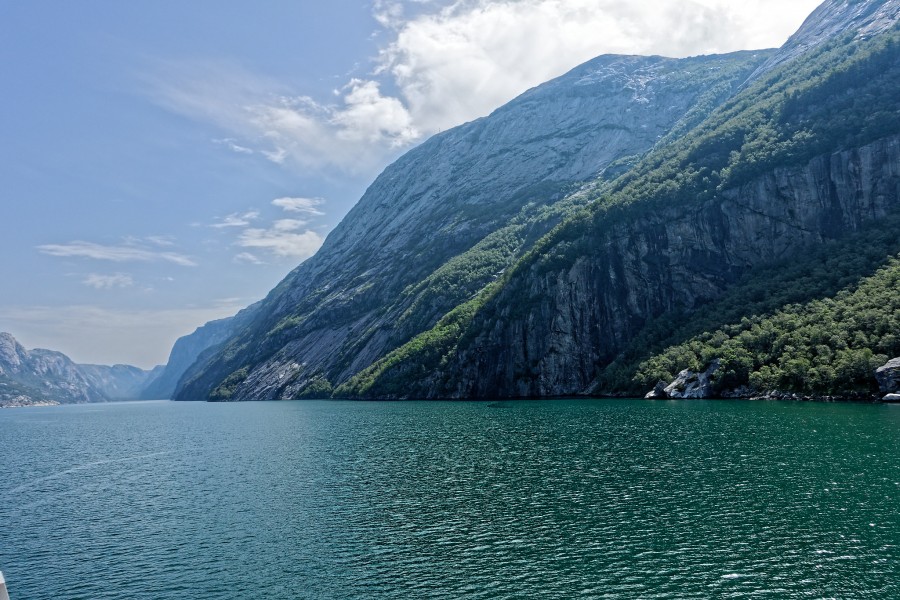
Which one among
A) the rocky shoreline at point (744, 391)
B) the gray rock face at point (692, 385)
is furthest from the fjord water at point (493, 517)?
the gray rock face at point (692, 385)

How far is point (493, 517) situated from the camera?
144 ft

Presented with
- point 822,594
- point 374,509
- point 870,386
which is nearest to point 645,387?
point 870,386

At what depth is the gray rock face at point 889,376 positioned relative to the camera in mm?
95250

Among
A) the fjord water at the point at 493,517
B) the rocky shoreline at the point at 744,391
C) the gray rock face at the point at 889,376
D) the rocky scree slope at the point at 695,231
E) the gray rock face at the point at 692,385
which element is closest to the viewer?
the fjord water at the point at 493,517

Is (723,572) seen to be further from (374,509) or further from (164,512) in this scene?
(164,512)

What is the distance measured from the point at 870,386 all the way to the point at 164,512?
379 feet

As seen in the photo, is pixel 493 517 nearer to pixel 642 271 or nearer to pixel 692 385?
pixel 692 385

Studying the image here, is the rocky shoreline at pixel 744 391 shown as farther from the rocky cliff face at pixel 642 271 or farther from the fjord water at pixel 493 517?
the rocky cliff face at pixel 642 271

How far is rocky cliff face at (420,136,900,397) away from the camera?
154500 mm

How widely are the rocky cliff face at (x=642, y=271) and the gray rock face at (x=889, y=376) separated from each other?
6721 cm

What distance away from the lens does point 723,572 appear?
31.3 m

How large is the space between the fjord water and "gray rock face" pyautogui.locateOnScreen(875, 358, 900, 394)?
39.6 ft

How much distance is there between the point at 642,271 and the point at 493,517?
14950cm

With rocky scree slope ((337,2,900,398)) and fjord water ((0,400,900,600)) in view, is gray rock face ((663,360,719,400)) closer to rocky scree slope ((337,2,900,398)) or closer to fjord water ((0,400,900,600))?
rocky scree slope ((337,2,900,398))
